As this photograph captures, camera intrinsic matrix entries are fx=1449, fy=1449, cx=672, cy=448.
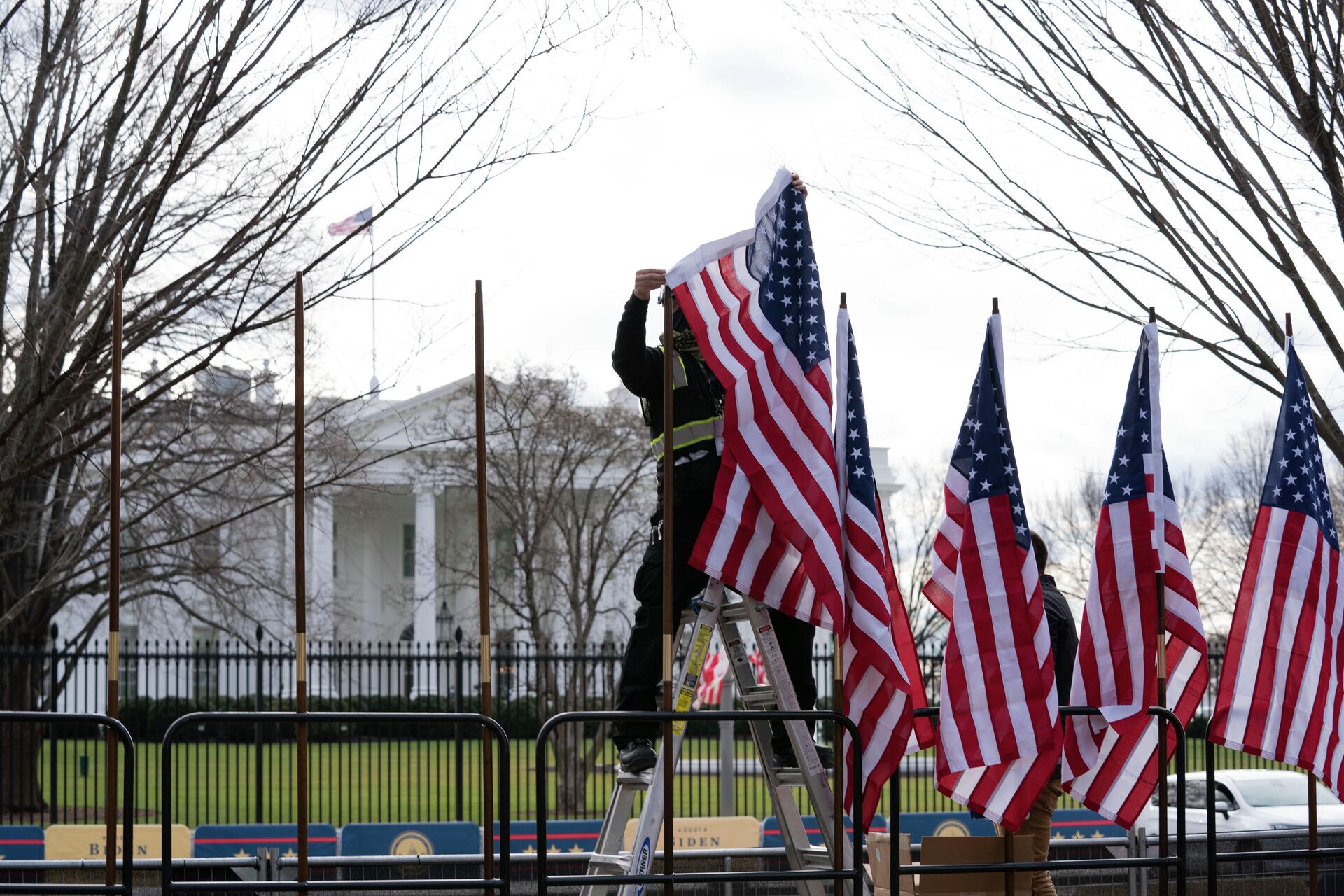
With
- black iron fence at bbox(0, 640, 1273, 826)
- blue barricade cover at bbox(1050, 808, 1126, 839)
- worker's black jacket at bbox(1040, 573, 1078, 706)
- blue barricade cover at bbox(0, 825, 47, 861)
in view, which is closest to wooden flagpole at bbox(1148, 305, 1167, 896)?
worker's black jacket at bbox(1040, 573, 1078, 706)

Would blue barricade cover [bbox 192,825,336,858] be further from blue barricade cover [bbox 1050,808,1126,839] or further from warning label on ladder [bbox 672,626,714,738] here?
warning label on ladder [bbox 672,626,714,738]

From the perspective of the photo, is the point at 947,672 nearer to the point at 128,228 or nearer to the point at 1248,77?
the point at 1248,77

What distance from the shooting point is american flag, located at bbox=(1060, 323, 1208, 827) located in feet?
18.7

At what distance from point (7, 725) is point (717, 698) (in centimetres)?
970

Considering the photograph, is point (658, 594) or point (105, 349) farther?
point (105, 349)

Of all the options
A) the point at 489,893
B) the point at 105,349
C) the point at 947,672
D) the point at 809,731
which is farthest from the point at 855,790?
the point at 105,349

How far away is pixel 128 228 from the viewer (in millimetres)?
8227

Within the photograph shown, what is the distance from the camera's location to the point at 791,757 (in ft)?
17.1

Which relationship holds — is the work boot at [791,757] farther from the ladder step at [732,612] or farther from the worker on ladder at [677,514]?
the ladder step at [732,612]

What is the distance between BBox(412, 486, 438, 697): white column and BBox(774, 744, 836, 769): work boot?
27984 millimetres

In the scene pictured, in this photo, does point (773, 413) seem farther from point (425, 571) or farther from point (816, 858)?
point (425, 571)

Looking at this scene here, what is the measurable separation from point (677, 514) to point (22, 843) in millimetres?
8660

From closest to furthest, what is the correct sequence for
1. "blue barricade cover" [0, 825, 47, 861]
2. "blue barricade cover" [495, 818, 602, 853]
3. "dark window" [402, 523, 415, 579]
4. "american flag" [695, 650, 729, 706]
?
"blue barricade cover" [0, 825, 47, 861] → "blue barricade cover" [495, 818, 602, 853] → "american flag" [695, 650, 729, 706] → "dark window" [402, 523, 415, 579]

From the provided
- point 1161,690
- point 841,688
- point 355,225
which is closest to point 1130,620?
point 1161,690
